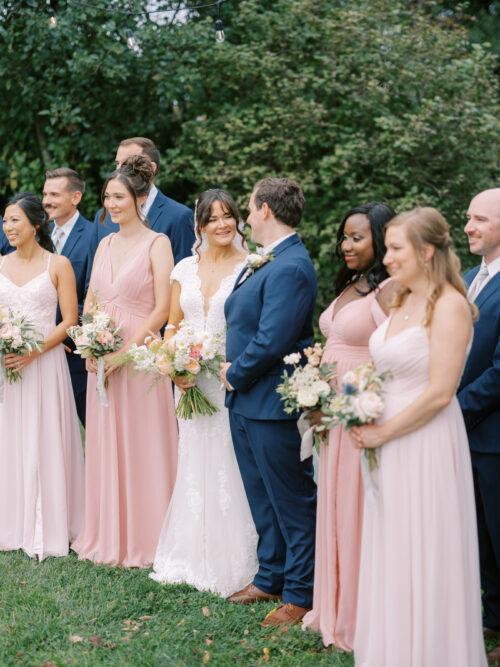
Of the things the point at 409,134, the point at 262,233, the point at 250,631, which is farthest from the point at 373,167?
the point at 250,631

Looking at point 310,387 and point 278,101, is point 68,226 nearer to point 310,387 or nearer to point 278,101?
point 310,387

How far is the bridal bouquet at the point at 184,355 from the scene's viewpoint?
5.73 m

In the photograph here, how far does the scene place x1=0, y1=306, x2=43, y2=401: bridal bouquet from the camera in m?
6.50

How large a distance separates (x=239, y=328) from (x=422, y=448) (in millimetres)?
1570

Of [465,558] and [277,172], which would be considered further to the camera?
[277,172]

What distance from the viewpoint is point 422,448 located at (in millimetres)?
4273

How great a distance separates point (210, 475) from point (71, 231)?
249 centimetres

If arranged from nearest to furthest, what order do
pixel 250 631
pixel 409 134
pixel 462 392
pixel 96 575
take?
pixel 462 392
pixel 250 631
pixel 96 575
pixel 409 134

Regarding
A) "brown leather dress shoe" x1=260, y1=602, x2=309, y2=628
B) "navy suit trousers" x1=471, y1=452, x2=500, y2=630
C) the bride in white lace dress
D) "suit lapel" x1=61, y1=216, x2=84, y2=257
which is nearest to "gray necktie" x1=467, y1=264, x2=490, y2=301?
"navy suit trousers" x1=471, y1=452, x2=500, y2=630

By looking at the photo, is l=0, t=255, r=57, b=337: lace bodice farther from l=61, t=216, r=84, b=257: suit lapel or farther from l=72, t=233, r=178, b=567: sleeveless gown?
l=61, t=216, r=84, b=257: suit lapel

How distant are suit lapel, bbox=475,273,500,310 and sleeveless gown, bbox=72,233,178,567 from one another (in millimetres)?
2332

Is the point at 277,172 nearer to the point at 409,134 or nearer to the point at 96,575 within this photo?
the point at 409,134

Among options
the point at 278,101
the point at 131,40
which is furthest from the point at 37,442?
the point at 278,101

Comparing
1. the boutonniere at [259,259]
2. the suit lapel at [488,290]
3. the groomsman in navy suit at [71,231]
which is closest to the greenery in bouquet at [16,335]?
the groomsman in navy suit at [71,231]
